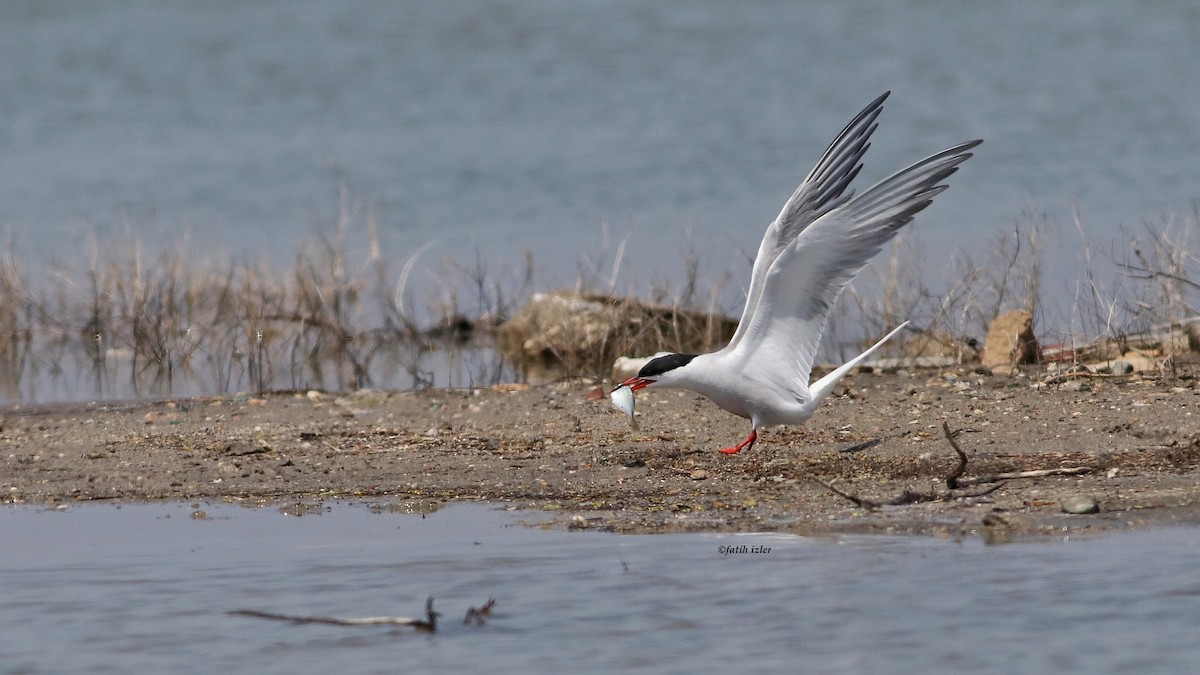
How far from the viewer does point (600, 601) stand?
17.0 ft

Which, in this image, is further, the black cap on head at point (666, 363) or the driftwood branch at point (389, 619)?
the black cap on head at point (666, 363)

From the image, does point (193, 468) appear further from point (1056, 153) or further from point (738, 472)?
point (1056, 153)

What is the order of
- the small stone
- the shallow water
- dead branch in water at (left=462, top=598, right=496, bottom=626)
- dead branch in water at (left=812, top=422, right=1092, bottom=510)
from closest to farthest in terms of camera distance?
the shallow water < dead branch in water at (left=462, top=598, right=496, bottom=626) < the small stone < dead branch in water at (left=812, top=422, right=1092, bottom=510)

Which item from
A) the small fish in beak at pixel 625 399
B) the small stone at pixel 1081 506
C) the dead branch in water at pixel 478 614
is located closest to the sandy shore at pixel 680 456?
the small stone at pixel 1081 506

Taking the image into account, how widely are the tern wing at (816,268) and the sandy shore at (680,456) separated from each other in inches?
17.9

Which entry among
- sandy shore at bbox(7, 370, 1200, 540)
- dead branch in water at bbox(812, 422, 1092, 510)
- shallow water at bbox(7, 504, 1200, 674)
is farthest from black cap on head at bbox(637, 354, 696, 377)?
shallow water at bbox(7, 504, 1200, 674)

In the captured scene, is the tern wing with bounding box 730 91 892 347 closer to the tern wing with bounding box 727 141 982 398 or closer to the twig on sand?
the tern wing with bounding box 727 141 982 398

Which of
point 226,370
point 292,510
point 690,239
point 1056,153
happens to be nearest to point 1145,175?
point 1056,153

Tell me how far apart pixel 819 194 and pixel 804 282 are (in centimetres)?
50

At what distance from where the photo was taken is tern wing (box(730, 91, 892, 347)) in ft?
24.5

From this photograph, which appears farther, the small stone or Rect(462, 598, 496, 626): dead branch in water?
the small stone

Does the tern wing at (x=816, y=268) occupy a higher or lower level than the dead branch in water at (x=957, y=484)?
higher

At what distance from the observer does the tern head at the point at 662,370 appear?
761 cm

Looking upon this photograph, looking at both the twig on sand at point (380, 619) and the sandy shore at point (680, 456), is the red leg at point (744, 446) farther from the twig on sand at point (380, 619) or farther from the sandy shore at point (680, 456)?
the twig on sand at point (380, 619)
